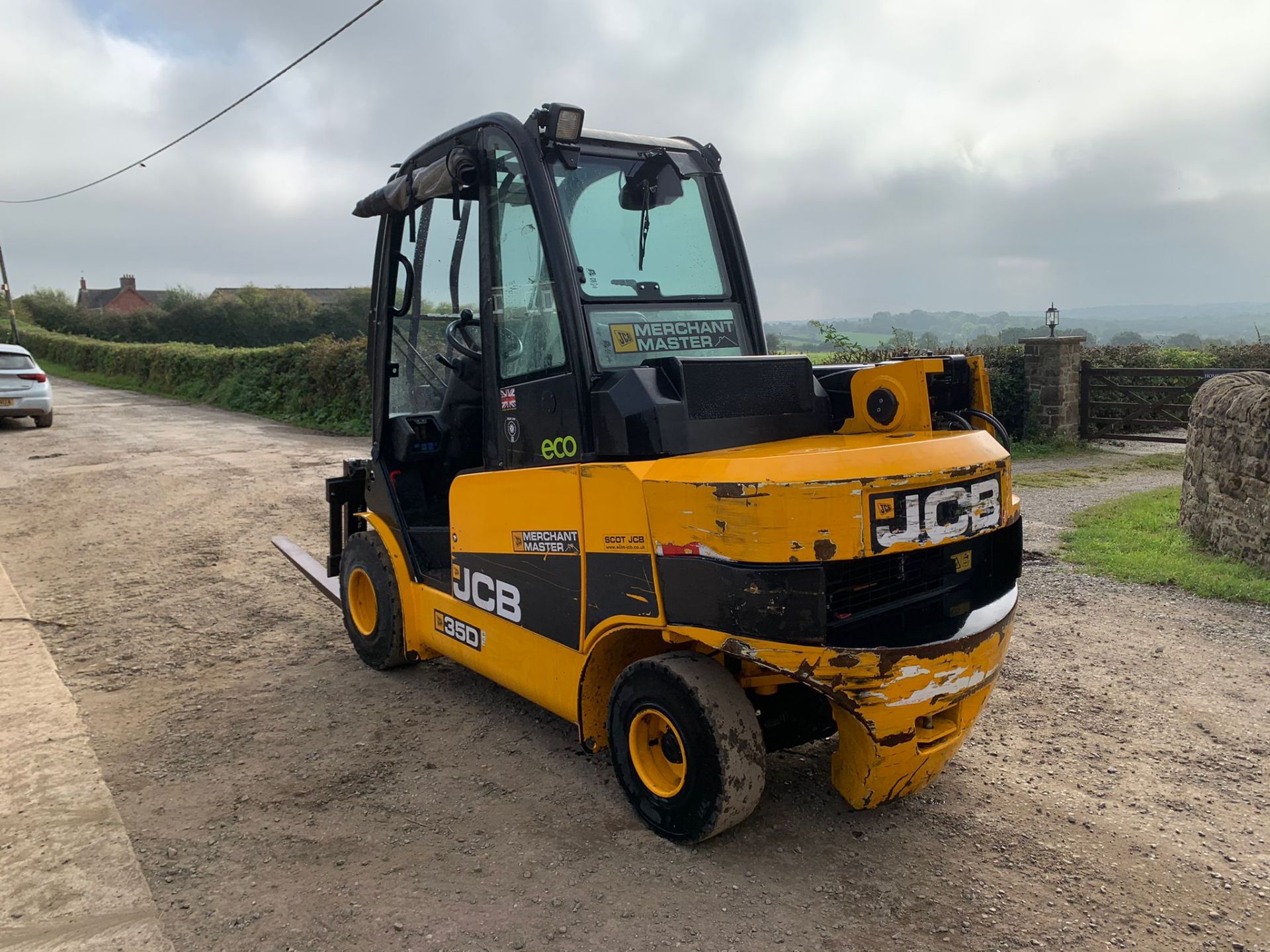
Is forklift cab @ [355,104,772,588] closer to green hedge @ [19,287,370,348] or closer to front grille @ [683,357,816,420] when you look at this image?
front grille @ [683,357,816,420]

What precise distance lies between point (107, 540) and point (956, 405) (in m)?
8.15

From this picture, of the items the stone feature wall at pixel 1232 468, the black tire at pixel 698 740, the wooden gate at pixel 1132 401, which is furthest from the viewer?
the wooden gate at pixel 1132 401

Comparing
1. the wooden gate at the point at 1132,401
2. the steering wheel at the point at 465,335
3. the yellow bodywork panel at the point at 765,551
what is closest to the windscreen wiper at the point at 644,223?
the steering wheel at the point at 465,335

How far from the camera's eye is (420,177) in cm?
436

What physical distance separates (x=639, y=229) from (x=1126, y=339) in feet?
55.5

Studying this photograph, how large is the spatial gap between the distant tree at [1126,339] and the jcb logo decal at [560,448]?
16.4 meters

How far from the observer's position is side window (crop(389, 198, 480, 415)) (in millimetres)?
4367

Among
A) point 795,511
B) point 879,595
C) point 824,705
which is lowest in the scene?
point 824,705

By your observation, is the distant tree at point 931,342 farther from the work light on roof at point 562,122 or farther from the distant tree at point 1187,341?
the work light on roof at point 562,122

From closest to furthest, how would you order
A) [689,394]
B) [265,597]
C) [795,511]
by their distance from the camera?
[795,511], [689,394], [265,597]

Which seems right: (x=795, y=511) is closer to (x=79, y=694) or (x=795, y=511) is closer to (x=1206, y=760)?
(x=1206, y=760)

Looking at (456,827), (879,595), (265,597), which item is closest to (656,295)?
(879,595)

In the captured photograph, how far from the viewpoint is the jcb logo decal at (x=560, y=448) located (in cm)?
358

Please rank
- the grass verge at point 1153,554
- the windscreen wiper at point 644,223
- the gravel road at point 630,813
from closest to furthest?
the gravel road at point 630,813
the windscreen wiper at point 644,223
the grass verge at point 1153,554
